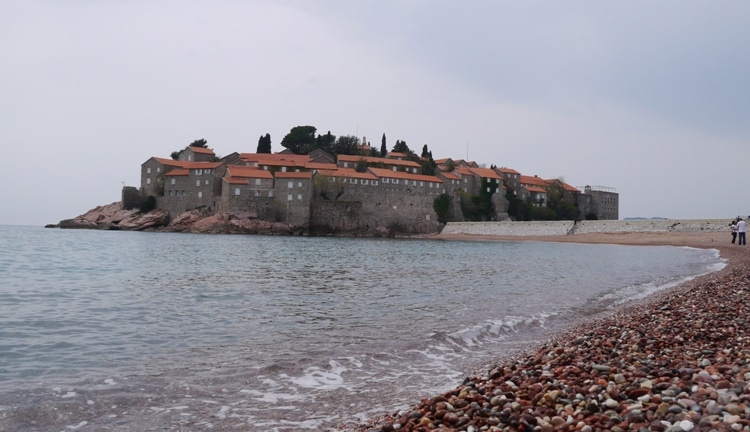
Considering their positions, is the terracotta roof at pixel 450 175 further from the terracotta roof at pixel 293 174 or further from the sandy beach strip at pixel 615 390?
the sandy beach strip at pixel 615 390

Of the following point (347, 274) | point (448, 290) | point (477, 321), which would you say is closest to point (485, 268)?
point (347, 274)

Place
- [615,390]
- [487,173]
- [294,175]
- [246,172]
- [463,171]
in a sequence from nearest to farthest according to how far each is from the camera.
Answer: [615,390] → [294,175] → [246,172] → [463,171] → [487,173]

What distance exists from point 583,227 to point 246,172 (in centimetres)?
4694

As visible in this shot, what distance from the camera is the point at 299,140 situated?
100250 millimetres

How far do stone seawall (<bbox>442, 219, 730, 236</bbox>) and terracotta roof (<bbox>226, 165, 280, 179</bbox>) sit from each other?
2824cm

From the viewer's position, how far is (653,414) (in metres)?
3.73

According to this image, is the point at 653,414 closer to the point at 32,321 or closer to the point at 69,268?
the point at 32,321

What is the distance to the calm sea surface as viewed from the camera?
5887 millimetres

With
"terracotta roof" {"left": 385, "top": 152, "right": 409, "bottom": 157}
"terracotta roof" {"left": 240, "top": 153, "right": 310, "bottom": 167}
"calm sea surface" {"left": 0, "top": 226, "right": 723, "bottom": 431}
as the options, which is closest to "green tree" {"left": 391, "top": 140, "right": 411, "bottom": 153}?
"terracotta roof" {"left": 385, "top": 152, "right": 409, "bottom": 157}

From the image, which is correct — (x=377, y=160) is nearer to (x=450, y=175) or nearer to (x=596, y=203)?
(x=450, y=175)

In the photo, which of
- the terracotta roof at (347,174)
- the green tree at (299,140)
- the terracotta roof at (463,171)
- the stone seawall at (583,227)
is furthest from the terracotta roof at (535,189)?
the green tree at (299,140)

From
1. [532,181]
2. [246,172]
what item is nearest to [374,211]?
[246,172]

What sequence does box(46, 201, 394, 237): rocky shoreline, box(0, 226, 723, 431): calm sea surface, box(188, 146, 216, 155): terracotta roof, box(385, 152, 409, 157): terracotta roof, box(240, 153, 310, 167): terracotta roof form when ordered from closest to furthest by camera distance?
box(0, 226, 723, 431): calm sea surface
box(46, 201, 394, 237): rocky shoreline
box(240, 153, 310, 167): terracotta roof
box(188, 146, 216, 155): terracotta roof
box(385, 152, 409, 157): terracotta roof

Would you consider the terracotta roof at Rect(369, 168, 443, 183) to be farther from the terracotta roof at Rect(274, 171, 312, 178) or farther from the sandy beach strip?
the sandy beach strip
